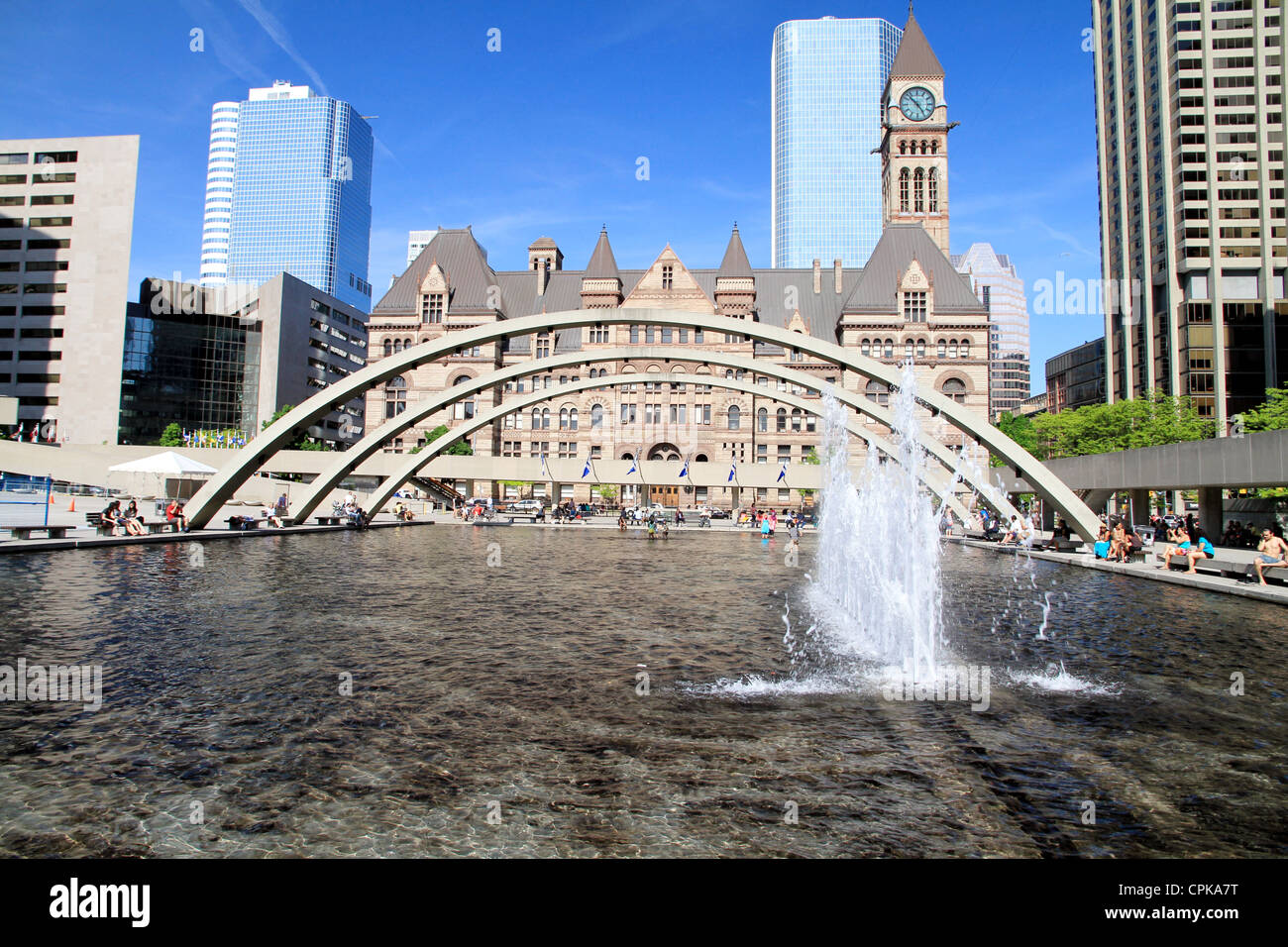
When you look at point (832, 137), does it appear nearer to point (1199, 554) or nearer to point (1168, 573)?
point (1199, 554)

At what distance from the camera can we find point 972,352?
6888 cm

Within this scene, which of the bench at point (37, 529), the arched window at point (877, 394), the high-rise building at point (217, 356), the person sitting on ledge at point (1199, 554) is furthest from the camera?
the high-rise building at point (217, 356)

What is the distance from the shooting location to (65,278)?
72375 millimetres

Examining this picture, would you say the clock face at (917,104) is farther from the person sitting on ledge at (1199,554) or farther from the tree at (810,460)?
the person sitting on ledge at (1199,554)

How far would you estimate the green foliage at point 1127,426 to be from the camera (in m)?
52.4

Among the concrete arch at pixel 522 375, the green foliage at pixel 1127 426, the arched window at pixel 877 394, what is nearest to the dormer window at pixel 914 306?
the arched window at pixel 877 394

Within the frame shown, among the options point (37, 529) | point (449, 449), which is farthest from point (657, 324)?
point (449, 449)

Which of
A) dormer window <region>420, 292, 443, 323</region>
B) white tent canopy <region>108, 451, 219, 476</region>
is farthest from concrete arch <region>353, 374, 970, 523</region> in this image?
dormer window <region>420, 292, 443, 323</region>

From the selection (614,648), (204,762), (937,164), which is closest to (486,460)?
(614,648)

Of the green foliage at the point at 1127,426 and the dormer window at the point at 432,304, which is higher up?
the dormer window at the point at 432,304

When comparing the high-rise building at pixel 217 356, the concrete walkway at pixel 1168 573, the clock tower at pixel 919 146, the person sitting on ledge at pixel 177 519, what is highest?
the clock tower at pixel 919 146

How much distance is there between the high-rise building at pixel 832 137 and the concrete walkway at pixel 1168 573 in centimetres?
17373
